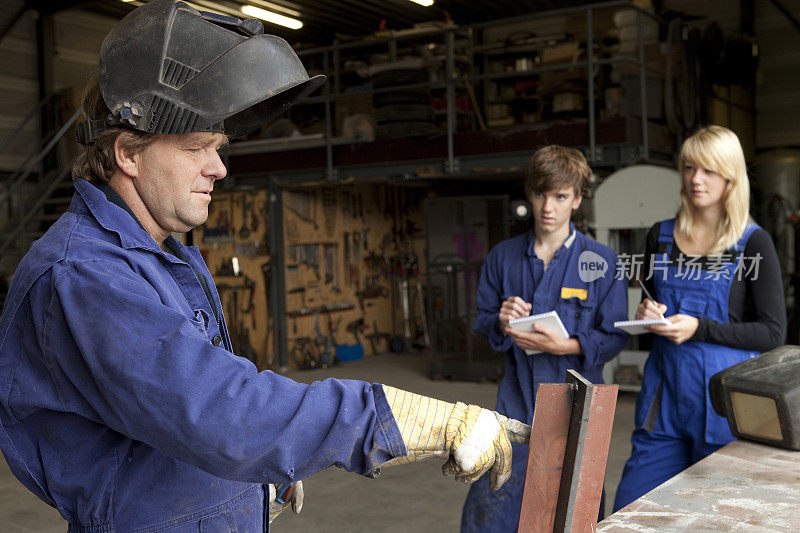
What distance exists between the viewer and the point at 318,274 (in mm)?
10125

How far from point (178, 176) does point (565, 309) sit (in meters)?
Answer: 1.99

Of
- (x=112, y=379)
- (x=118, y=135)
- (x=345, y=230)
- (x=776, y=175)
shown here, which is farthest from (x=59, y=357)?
(x=776, y=175)

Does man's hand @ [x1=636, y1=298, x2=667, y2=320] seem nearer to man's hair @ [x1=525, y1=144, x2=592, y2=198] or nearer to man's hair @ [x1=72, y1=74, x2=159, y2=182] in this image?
man's hair @ [x1=525, y1=144, x2=592, y2=198]

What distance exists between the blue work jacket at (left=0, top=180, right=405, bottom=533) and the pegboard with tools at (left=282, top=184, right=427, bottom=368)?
8281 millimetres

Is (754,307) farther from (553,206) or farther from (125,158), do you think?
(125,158)

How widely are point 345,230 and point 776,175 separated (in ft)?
19.1

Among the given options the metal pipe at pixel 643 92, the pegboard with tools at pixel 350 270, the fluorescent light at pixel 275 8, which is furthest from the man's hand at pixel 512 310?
the fluorescent light at pixel 275 8

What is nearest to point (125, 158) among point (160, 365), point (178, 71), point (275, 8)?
point (178, 71)

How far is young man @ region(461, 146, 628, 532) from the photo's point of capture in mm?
2973

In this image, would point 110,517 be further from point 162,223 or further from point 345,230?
point 345,230

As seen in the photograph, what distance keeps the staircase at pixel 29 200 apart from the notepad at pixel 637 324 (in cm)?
795

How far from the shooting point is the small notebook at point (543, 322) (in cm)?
286

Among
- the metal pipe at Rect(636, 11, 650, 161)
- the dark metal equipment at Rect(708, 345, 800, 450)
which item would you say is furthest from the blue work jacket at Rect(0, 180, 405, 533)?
the metal pipe at Rect(636, 11, 650, 161)

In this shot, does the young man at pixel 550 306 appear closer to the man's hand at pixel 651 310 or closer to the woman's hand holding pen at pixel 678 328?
the man's hand at pixel 651 310
